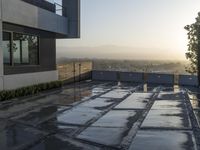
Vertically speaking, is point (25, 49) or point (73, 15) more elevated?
point (73, 15)

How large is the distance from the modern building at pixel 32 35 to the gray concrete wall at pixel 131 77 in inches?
292

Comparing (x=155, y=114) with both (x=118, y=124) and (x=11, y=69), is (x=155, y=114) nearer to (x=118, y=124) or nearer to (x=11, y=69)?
(x=118, y=124)

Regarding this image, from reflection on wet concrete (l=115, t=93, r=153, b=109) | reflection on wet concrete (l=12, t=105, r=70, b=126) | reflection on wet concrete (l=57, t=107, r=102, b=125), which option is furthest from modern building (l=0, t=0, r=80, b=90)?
reflection on wet concrete (l=115, t=93, r=153, b=109)

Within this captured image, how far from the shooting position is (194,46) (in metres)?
25.9

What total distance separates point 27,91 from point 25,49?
2888mm

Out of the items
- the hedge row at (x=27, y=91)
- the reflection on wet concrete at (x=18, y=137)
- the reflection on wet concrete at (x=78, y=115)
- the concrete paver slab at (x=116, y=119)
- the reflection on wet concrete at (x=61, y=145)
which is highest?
the hedge row at (x=27, y=91)

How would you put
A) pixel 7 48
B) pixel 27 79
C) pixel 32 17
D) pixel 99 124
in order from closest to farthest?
pixel 99 124, pixel 7 48, pixel 32 17, pixel 27 79

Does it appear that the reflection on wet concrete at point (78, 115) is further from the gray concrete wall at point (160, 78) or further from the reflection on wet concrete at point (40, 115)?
the gray concrete wall at point (160, 78)

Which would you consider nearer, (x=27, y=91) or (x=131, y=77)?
(x=27, y=91)

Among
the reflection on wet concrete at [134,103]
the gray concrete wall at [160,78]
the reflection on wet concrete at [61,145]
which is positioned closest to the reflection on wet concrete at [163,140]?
the reflection on wet concrete at [61,145]

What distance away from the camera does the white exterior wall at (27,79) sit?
18.2 m

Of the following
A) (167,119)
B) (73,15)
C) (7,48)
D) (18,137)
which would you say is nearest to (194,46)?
(73,15)

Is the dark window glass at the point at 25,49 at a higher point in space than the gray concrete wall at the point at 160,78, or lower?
higher

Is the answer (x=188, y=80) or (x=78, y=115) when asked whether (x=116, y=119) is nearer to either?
(x=78, y=115)
